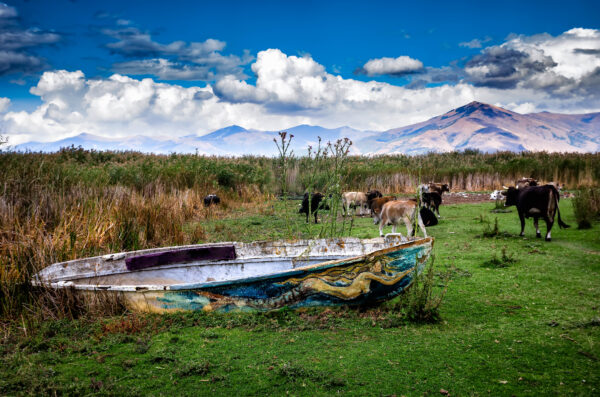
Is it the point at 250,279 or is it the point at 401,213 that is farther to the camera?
the point at 401,213

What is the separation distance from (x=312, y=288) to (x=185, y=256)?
106 inches

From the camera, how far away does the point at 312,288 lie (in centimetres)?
486

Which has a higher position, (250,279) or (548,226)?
(548,226)

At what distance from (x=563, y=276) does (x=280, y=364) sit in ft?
16.7

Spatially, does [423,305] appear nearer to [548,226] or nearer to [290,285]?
[290,285]

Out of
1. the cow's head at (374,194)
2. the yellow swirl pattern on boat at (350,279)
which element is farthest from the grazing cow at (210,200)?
the yellow swirl pattern on boat at (350,279)

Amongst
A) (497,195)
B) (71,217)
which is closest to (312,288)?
(71,217)

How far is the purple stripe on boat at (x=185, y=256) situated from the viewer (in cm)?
634

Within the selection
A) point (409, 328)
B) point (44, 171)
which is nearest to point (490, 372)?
point (409, 328)

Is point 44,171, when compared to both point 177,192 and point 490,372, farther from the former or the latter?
point 490,372

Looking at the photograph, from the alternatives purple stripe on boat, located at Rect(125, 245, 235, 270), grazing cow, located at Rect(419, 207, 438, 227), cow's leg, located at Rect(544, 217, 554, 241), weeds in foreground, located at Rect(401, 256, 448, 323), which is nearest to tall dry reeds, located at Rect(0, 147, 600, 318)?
purple stripe on boat, located at Rect(125, 245, 235, 270)

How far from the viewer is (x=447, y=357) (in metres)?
3.71

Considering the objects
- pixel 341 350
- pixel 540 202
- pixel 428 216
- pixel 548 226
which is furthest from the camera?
pixel 428 216

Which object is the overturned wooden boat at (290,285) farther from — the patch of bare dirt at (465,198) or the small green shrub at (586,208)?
the patch of bare dirt at (465,198)
